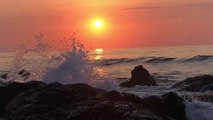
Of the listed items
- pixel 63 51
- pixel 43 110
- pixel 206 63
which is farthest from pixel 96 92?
pixel 206 63

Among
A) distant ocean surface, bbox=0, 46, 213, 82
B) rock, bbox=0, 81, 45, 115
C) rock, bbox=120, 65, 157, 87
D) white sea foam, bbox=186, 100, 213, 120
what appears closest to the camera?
white sea foam, bbox=186, 100, 213, 120

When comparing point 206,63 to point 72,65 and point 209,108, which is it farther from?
point 209,108

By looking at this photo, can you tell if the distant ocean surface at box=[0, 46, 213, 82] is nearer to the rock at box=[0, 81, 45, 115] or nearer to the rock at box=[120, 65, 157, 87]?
the rock at box=[120, 65, 157, 87]

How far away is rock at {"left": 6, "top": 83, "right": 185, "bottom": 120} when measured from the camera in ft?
28.8

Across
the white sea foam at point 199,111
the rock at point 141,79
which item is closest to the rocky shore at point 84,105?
the white sea foam at point 199,111

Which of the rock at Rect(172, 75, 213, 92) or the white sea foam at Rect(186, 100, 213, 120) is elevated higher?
the white sea foam at Rect(186, 100, 213, 120)

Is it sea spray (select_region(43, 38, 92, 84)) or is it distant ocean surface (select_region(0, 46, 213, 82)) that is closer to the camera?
sea spray (select_region(43, 38, 92, 84))

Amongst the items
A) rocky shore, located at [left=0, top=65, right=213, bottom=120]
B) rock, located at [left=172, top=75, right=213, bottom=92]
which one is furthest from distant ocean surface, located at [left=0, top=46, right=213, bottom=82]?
rocky shore, located at [left=0, top=65, right=213, bottom=120]

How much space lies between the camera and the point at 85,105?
1002 centimetres

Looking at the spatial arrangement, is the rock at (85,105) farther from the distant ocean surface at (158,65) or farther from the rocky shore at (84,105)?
the distant ocean surface at (158,65)

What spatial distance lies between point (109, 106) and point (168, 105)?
245 centimetres

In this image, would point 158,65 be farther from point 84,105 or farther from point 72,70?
point 84,105

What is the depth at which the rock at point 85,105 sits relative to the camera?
8.78m

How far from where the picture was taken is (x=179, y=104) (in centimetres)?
1088
